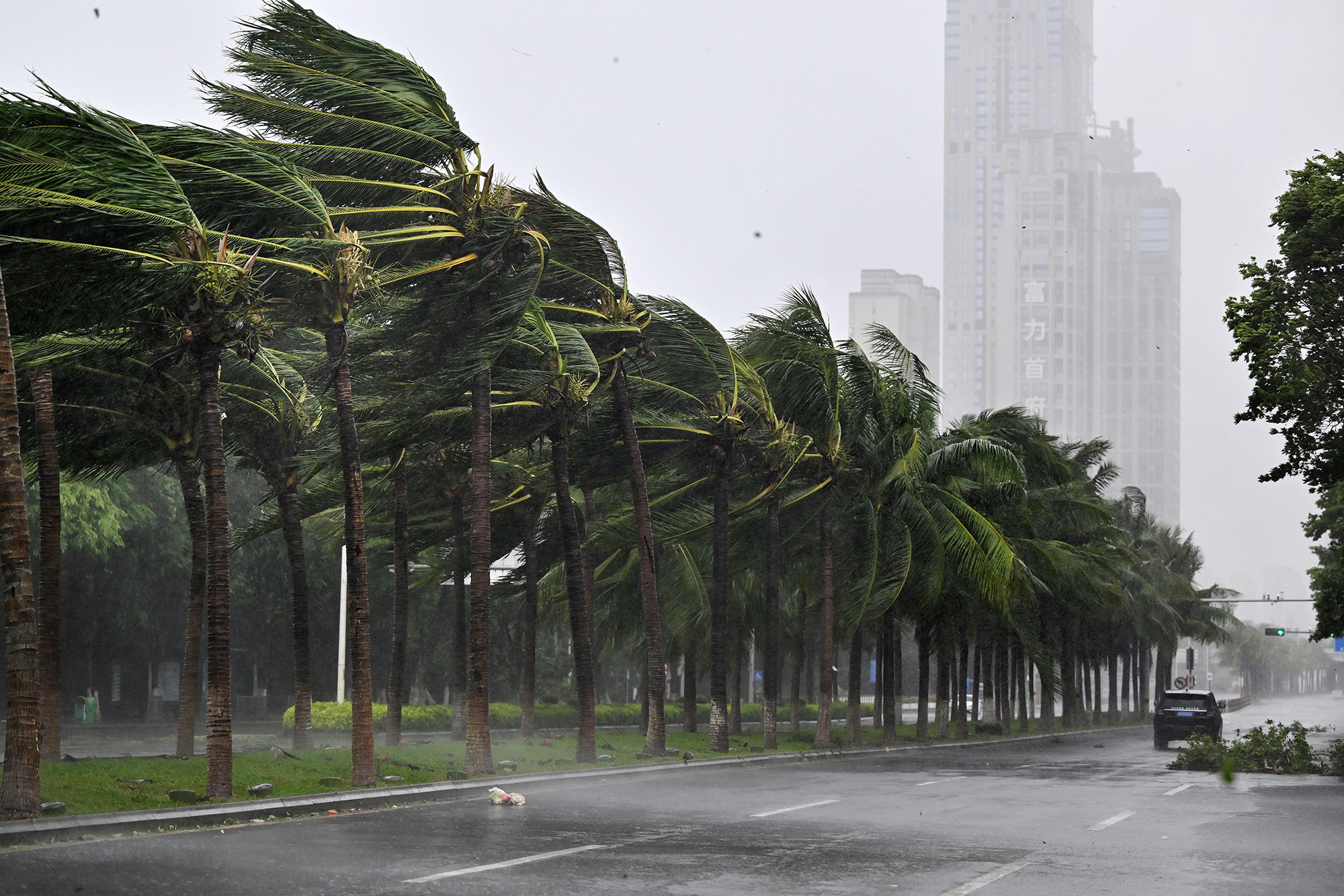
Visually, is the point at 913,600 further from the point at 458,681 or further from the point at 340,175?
the point at 340,175

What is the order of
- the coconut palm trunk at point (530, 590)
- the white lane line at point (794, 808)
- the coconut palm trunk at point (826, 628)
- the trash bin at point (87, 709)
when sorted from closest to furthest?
the white lane line at point (794, 808), the coconut palm trunk at point (530, 590), the coconut palm trunk at point (826, 628), the trash bin at point (87, 709)

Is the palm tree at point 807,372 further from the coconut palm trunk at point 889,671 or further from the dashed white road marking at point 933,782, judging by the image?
the dashed white road marking at point 933,782

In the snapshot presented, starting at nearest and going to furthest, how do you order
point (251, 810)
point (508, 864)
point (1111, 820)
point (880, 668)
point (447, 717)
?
point (508, 864)
point (251, 810)
point (1111, 820)
point (880, 668)
point (447, 717)

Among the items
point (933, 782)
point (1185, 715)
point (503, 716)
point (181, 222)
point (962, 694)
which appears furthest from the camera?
point (962, 694)

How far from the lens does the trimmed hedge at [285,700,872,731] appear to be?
115ft

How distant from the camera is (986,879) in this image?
10.9 m

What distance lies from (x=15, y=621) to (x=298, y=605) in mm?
12938

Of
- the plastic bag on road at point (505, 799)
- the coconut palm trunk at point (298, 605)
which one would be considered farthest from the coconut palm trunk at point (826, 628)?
the plastic bag on road at point (505, 799)

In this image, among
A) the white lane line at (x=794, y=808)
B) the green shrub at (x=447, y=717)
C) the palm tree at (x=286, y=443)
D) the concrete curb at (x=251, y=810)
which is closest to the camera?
the concrete curb at (x=251, y=810)

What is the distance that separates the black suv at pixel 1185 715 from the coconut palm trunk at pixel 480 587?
23685 millimetres

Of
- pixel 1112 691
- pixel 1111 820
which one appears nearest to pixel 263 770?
pixel 1111 820

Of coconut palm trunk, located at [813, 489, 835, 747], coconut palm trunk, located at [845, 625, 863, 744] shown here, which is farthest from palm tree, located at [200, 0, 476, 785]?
coconut palm trunk, located at [845, 625, 863, 744]

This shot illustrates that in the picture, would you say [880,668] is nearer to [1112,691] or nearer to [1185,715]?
[1185,715]

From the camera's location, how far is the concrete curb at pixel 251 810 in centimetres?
1231
